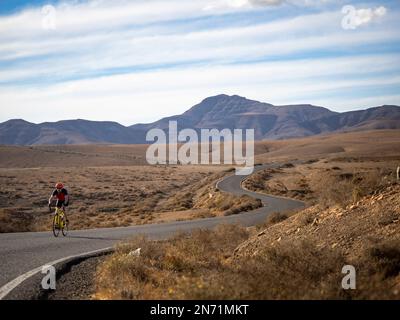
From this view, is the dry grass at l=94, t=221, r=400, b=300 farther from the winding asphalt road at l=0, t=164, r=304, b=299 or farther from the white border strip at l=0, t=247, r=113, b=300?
the winding asphalt road at l=0, t=164, r=304, b=299

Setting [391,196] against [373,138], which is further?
[373,138]

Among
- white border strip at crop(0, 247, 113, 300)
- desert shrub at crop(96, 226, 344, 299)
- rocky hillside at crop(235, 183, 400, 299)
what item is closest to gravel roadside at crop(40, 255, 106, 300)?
desert shrub at crop(96, 226, 344, 299)

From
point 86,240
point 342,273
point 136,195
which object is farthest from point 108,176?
point 342,273

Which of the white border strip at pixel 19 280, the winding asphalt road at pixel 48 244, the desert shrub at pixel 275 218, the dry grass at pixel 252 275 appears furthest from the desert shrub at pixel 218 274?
the desert shrub at pixel 275 218

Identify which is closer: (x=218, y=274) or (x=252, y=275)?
(x=252, y=275)

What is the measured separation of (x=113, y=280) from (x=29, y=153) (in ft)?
412

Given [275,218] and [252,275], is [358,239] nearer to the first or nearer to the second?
[252,275]

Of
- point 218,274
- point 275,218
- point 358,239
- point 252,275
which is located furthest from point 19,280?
point 275,218

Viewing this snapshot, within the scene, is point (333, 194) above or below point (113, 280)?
above

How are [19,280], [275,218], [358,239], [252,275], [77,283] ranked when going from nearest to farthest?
[252,275], [19,280], [358,239], [77,283], [275,218]

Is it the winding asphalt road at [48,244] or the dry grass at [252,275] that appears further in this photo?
the winding asphalt road at [48,244]

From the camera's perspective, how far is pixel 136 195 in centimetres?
5222

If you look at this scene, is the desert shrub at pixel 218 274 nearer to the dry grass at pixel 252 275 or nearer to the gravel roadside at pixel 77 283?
the dry grass at pixel 252 275

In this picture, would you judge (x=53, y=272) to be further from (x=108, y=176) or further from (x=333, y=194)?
(x=108, y=176)
